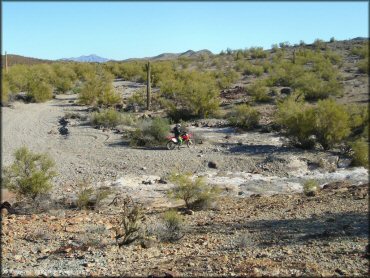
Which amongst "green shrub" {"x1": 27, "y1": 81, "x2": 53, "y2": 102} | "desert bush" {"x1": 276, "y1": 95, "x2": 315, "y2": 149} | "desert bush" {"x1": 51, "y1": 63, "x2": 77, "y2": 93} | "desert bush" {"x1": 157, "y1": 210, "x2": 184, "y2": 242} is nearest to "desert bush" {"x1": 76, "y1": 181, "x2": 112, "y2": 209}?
"desert bush" {"x1": 157, "y1": 210, "x2": 184, "y2": 242}

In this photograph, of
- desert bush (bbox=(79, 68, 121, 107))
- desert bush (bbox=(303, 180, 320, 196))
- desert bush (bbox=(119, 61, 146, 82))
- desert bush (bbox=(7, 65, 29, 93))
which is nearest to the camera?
desert bush (bbox=(303, 180, 320, 196))

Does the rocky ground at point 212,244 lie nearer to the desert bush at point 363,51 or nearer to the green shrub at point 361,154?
the desert bush at point 363,51

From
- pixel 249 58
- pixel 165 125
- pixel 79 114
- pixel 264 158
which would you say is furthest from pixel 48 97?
pixel 249 58

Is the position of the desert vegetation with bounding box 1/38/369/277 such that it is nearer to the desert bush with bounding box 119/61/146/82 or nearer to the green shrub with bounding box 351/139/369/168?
the green shrub with bounding box 351/139/369/168

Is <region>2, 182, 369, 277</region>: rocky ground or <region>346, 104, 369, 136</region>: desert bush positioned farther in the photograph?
<region>346, 104, 369, 136</region>: desert bush

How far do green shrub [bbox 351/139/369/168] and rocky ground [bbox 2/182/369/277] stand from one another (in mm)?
4831

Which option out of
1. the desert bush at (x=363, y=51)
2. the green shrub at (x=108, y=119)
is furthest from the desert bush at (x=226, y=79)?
the green shrub at (x=108, y=119)

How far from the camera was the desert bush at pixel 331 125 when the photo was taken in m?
19.4

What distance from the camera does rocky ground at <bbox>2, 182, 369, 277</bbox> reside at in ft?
25.8

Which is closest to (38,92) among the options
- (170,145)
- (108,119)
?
(108,119)

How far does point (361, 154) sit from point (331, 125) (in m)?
2.28

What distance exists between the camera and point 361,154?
1764 cm

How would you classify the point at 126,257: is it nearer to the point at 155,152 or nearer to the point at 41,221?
the point at 41,221

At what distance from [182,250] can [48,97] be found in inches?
1202
